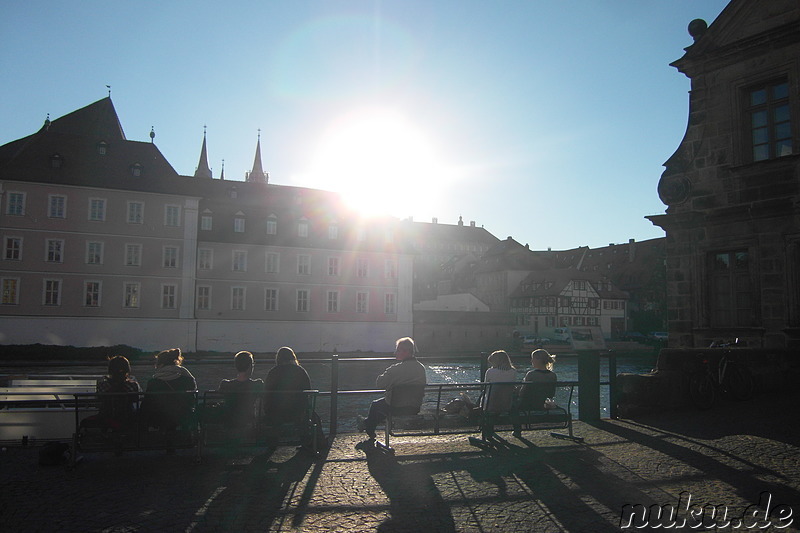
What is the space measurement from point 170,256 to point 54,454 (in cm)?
4126

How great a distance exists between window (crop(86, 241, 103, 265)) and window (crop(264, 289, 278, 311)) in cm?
1229

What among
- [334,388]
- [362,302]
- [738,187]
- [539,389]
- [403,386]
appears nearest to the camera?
[403,386]

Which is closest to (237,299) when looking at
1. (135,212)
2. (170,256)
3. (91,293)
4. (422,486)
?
(170,256)

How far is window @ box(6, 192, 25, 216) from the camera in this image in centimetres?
4244

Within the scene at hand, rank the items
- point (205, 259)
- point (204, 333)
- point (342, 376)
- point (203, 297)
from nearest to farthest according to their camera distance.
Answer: point (342, 376) < point (204, 333) < point (203, 297) < point (205, 259)

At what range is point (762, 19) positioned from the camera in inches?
576

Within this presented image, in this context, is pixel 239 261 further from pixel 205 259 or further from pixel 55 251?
pixel 55 251

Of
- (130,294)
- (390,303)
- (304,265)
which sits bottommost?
(390,303)

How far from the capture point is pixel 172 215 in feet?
152

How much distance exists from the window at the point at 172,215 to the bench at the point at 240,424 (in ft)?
136

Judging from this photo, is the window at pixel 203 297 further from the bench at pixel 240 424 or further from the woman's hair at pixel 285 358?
the bench at pixel 240 424

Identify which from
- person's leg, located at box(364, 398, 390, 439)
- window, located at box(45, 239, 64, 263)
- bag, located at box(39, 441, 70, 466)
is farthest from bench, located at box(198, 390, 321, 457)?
window, located at box(45, 239, 64, 263)

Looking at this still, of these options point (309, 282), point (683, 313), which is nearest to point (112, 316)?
point (309, 282)

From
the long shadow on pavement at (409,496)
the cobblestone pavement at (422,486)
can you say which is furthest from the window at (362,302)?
the long shadow on pavement at (409,496)
